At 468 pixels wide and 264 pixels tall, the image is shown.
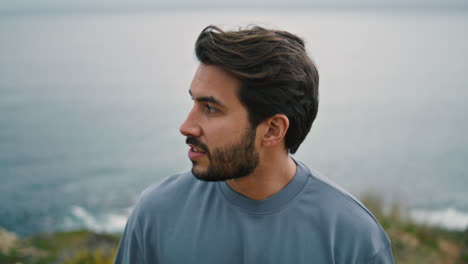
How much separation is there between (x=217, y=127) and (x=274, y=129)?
0.32 metres

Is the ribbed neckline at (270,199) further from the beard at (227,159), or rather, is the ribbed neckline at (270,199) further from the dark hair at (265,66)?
the dark hair at (265,66)

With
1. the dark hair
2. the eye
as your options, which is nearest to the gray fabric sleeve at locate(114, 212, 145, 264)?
the eye

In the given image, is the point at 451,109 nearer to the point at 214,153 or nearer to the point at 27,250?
the point at 27,250

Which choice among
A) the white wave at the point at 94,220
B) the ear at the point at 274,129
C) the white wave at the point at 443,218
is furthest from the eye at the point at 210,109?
the white wave at the point at 94,220

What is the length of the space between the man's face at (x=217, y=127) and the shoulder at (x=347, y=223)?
17.2 inches

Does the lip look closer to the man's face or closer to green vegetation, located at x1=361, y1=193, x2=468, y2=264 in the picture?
the man's face

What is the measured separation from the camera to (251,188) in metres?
2.16

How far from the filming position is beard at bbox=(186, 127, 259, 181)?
2.04 metres

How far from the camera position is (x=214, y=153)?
204cm

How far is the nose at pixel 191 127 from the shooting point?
6.65 feet

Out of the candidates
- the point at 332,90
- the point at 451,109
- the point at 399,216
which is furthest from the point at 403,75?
the point at 399,216

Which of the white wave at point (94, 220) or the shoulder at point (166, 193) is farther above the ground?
the shoulder at point (166, 193)

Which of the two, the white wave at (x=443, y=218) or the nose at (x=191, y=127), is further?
the white wave at (x=443, y=218)

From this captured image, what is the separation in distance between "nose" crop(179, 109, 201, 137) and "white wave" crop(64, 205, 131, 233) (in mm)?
7328
